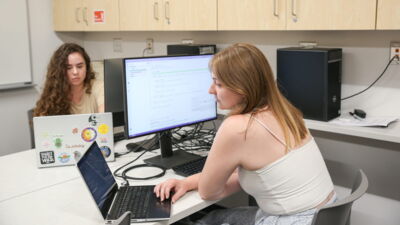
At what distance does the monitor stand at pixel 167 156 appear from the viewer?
5.97 ft

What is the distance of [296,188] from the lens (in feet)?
4.38

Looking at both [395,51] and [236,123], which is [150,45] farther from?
[236,123]

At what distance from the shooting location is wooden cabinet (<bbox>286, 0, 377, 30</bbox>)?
1855mm

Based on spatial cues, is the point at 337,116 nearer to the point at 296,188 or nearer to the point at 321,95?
the point at 321,95

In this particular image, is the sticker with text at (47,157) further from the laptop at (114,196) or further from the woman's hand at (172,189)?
the woman's hand at (172,189)

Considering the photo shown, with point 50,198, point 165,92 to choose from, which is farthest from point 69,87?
point 50,198

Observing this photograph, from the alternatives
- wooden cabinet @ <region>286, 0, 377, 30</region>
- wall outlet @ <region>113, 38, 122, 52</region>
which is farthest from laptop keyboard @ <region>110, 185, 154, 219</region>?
wall outlet @ <region>113, 38, 122, 52</region>

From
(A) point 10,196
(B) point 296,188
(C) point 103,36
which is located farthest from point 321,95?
(C) point 103,36

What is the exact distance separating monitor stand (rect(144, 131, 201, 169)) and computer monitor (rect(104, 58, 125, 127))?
295mm

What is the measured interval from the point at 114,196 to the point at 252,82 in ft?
2.11

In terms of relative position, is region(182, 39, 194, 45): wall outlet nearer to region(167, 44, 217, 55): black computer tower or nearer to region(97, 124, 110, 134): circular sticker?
region(167, 44, 217, 55): black computer tower

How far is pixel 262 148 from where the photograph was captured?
4.32 feet

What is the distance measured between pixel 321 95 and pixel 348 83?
267 millimetres

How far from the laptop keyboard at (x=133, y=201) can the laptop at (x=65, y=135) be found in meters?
0.39
